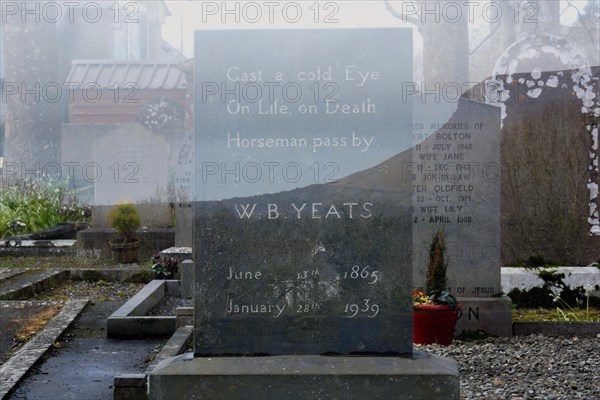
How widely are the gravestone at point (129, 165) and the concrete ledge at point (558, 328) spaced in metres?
10.9

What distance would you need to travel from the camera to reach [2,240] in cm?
1473

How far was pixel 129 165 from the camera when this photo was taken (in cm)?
1767

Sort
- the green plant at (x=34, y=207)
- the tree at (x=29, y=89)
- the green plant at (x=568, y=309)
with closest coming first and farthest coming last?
the green plant at (x=568, y=309)
the green plant at (x=34, y=207)
the tree at (x=29, y=89)

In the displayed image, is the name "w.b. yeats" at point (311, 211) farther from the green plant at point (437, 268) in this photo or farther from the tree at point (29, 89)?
the tree at point (29, 89)

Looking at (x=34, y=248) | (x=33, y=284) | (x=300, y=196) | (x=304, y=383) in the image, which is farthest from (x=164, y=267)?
(x=304, y=383)

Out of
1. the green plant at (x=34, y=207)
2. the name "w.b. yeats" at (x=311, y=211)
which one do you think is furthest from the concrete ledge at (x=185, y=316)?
the green plant at (x=34, y=207)

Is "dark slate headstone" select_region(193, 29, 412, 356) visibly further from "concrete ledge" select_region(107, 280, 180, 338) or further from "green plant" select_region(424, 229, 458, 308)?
"concrete ledge" select_region(107, 280, 180, 338)

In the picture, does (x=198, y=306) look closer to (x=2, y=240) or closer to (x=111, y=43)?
(x=2, y=240)

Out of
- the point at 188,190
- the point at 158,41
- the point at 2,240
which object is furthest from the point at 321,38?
the point at 158,41

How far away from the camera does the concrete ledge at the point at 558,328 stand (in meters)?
7.63

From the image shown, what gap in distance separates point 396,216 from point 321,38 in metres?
0.93

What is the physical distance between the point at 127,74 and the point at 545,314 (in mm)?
26663

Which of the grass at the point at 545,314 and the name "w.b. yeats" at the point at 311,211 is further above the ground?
the name "w.b. yeats" at the point at 311,211

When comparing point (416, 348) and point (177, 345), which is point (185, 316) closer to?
point (177, 345)
